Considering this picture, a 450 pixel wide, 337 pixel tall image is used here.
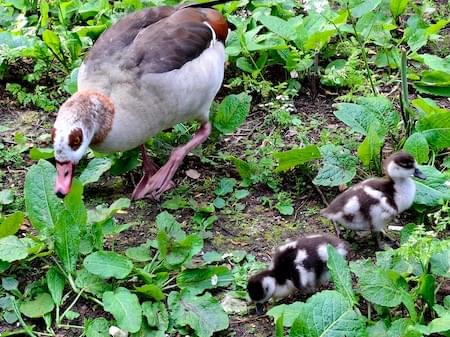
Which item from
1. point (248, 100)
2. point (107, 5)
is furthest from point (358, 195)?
point (107, 5)

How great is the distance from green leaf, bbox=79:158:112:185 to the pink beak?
1.71 feet

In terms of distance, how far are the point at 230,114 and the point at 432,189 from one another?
1435 mm

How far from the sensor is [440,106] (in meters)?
5.78

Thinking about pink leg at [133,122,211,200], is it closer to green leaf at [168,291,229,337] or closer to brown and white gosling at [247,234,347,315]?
green leaf at [168,291,229,337]

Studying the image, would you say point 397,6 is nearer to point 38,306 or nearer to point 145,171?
point 145,171

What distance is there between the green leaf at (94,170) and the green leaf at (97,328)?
1189mm

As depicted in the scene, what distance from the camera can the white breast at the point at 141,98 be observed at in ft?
15.8

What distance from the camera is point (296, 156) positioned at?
16.3 ft

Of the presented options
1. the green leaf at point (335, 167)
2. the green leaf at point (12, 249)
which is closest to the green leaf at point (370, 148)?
the green leaf at point (335, 167)

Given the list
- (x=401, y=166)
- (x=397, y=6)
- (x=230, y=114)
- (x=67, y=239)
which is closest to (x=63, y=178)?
(x=67, y=239)

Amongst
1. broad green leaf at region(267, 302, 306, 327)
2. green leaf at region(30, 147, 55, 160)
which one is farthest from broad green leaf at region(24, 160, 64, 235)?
broad green leaf at region(267, 302, 306, 327)

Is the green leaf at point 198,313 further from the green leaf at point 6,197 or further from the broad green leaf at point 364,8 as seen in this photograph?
the broad green leaf at point 364,8

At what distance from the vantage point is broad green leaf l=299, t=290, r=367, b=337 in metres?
3.64

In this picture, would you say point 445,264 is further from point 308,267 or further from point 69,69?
point 69,69
